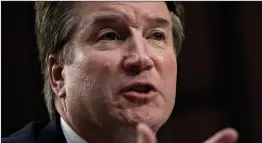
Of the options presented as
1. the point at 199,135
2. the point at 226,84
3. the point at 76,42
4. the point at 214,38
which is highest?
the point at 76,42

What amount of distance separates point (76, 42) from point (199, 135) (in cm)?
102

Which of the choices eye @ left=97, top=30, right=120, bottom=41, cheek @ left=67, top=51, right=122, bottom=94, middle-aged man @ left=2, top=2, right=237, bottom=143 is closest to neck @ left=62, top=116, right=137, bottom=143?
middle-aged man @ left=2, top=2, right=237, bottom=143

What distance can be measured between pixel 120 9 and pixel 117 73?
0.57ft

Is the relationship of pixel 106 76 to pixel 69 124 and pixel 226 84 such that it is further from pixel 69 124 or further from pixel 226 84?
pixel 226 84

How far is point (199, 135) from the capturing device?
2.08m

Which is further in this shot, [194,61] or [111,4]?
[194,61]

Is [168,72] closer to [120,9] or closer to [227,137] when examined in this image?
[120,9]

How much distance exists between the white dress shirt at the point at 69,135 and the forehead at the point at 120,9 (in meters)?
0.29

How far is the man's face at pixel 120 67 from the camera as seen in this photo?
3.66 feet

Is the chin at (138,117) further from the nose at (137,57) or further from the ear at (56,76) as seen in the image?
the ear at (56,76)

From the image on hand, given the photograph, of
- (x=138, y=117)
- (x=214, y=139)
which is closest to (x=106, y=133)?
(x=138, y=117)

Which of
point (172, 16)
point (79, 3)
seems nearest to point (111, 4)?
point (79, 3)

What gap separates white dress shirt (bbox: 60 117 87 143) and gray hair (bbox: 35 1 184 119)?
117 mm

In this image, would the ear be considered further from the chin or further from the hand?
the hand
